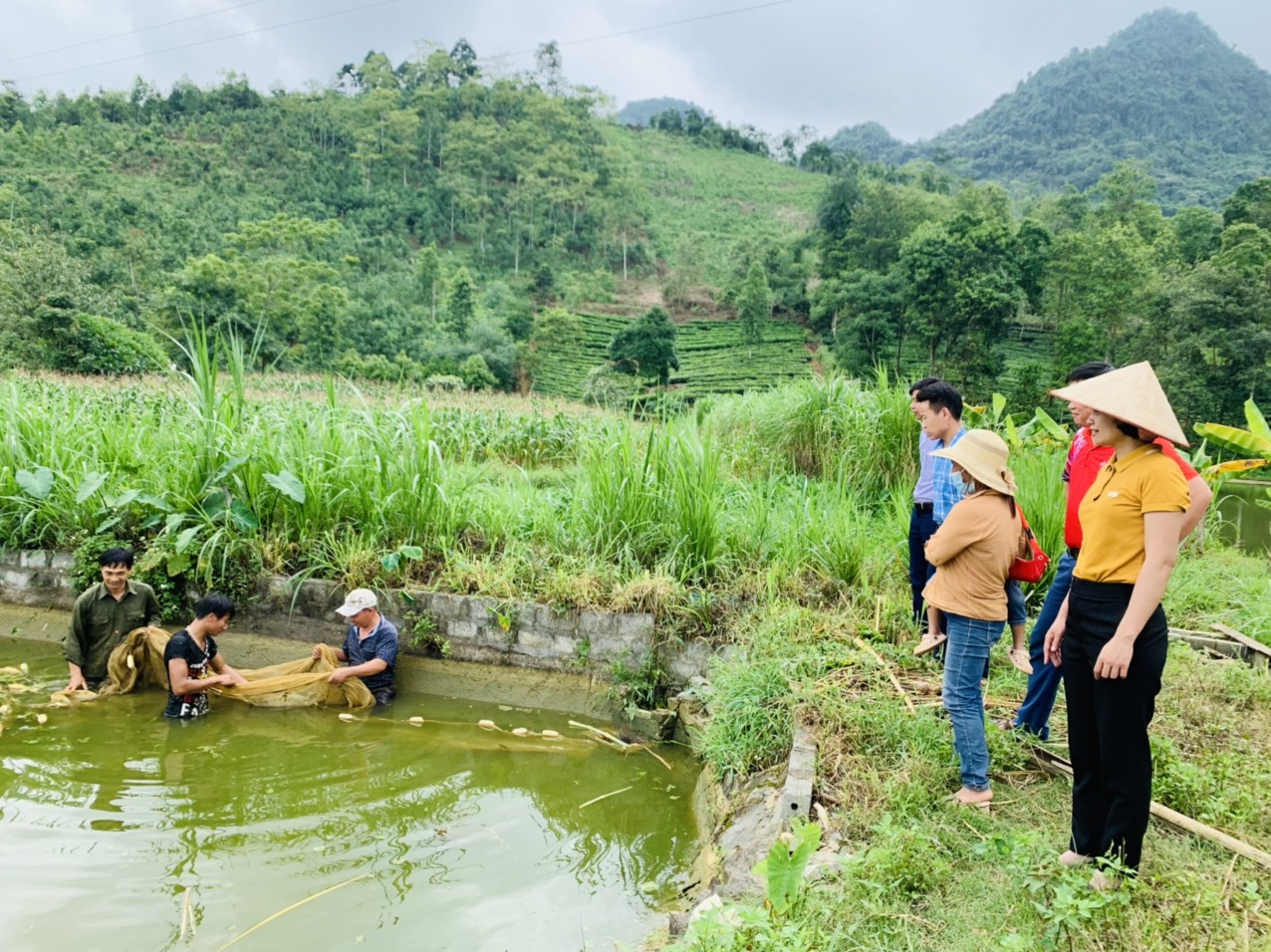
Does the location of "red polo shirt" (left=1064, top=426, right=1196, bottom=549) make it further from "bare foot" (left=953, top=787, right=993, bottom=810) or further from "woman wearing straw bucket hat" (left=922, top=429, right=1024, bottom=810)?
→ "bare foot" (left=953, top=787, right=993, bottom=810)

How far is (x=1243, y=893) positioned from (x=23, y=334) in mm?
24175

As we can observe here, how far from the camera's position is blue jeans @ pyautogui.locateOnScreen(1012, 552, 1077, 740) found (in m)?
3.38

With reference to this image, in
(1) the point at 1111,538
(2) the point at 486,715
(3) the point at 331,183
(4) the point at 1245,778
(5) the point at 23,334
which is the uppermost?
(3) the point at 331,183

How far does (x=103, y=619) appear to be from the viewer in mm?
5117

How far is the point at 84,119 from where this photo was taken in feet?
185

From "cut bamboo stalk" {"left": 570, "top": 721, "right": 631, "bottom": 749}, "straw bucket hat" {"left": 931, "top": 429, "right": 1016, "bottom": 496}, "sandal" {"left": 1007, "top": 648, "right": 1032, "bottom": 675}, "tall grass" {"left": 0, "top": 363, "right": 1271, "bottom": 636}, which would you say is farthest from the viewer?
"tall grass" {"left": 0, "top": 363, "right": 1271, "bottom": 636}

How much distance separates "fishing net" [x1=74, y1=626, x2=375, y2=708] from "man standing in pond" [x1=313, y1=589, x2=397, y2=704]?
0.07 meters

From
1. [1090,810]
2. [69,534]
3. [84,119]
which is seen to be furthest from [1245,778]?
[84,119]

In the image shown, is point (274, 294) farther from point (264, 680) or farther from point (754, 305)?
point (264, 680)

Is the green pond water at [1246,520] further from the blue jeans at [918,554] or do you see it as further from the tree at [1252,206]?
the tree at [1252,206]

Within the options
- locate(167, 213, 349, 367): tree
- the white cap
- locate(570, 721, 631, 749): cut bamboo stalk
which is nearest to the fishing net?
the white cap

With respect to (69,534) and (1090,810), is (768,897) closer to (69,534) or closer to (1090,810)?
(1090,810)

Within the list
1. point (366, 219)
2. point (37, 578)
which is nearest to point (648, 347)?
point (366, 219)

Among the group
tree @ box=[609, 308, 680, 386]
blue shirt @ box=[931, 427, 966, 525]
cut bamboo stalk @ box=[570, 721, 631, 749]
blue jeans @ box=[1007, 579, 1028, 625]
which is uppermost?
tree @ box=[609, 308, 680, 386]
